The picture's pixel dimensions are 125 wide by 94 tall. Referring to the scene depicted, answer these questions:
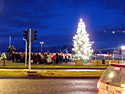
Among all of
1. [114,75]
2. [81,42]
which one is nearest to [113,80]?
[114,75]

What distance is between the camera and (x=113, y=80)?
16.8 feet

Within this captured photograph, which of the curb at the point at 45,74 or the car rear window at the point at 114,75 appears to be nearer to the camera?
the car rear window at the point at 114,75

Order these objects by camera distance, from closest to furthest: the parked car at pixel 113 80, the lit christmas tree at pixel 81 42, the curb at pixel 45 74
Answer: the parked car at pixel 113 80
the curb at pixel 45 74
the lit christmas tree at pixel 81 42

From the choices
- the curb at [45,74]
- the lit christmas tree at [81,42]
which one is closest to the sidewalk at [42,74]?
the curb at [45,74]

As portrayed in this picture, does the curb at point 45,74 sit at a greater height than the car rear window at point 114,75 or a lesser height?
lesser

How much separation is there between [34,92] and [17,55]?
23.4 metres

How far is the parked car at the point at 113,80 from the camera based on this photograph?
4715 mm

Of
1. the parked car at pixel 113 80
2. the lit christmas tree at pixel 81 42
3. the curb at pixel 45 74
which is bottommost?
the curb at pixel 45 74

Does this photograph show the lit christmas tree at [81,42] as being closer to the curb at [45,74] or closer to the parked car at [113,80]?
the curb at [45,74]

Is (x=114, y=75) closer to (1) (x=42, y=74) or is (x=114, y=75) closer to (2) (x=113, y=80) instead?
(2) (x=113, y=80)

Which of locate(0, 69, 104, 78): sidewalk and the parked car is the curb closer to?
locate(0, 69, 104, 78): sidewalk

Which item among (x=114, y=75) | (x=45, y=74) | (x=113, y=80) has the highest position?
(x=114, y=75)

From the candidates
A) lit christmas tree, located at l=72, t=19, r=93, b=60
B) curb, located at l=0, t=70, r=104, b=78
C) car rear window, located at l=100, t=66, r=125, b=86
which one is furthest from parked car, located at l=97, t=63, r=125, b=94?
lit christmas tree, located at l=72, t=19, r=93, b=60

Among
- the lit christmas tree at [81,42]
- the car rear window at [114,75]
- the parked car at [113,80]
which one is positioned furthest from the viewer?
the lit christmas tree at [81,42]
